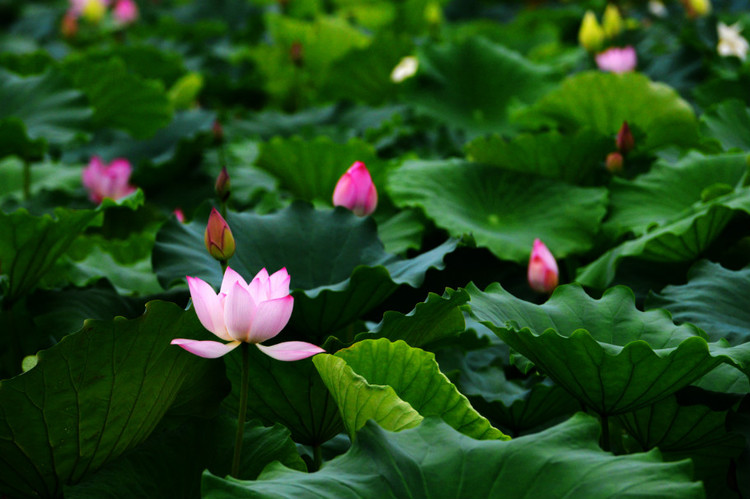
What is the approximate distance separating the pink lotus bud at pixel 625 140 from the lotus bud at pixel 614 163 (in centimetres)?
2

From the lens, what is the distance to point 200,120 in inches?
107

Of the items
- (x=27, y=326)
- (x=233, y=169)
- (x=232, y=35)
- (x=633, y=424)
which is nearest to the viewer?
(x=633, y=424)

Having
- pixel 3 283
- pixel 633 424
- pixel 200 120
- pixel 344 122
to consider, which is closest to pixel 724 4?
pixel 344 122

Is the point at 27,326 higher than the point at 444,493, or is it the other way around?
the point at 444,493

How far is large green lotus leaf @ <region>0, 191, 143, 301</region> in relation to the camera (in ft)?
4.60

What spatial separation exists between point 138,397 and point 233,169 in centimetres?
140

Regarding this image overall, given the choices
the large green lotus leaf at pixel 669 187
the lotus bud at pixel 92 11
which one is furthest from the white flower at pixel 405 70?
the lotus bud at pixel 92 11

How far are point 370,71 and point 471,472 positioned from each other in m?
2.20

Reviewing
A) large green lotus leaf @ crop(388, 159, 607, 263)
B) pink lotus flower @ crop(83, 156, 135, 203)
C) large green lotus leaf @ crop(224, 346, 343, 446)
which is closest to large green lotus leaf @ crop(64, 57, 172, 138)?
pink lotus flower @ crop(83, 156, 135, 203)

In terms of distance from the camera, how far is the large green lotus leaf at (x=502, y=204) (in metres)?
1.79

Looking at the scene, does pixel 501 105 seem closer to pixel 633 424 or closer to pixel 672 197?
pixel 672 197

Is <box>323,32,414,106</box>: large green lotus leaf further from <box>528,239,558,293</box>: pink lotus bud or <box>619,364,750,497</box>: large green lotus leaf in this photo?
<box>619,364,750,497</box>: large green lotus leaf

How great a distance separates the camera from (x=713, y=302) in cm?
136

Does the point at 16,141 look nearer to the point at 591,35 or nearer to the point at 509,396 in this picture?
the point at 509,396
